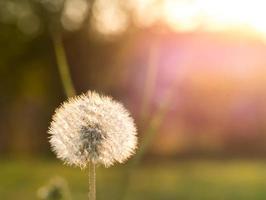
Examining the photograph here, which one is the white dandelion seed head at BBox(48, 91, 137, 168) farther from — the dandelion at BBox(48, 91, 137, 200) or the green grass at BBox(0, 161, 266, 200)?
the green grass at BBox(0, 161, 266, 200)

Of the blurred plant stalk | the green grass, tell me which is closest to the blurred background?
the green grass

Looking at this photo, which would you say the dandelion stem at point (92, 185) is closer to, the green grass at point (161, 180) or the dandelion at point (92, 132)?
the dandelion at point (92, 132)

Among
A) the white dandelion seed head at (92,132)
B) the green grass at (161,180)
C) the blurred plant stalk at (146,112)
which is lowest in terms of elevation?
the green grass at (161,180)

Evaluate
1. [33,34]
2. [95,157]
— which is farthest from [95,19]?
[95,157]

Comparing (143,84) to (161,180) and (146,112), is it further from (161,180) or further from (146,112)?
(146,112)

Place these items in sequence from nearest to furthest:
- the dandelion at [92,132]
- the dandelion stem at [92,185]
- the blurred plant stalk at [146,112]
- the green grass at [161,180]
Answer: the dandelion stem at [92,185] < the dandelion at [92,132] < the blurred plant stalk at [146,112] < the green grass at [161,180]

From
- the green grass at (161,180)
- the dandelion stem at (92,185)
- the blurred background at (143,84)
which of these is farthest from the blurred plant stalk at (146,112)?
the blurred background at (143,84)

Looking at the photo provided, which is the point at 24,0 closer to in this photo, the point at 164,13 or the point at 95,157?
the point at 164,13

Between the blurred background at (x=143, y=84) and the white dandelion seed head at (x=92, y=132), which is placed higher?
the white dandelion seed head at (x=92, y=132)
